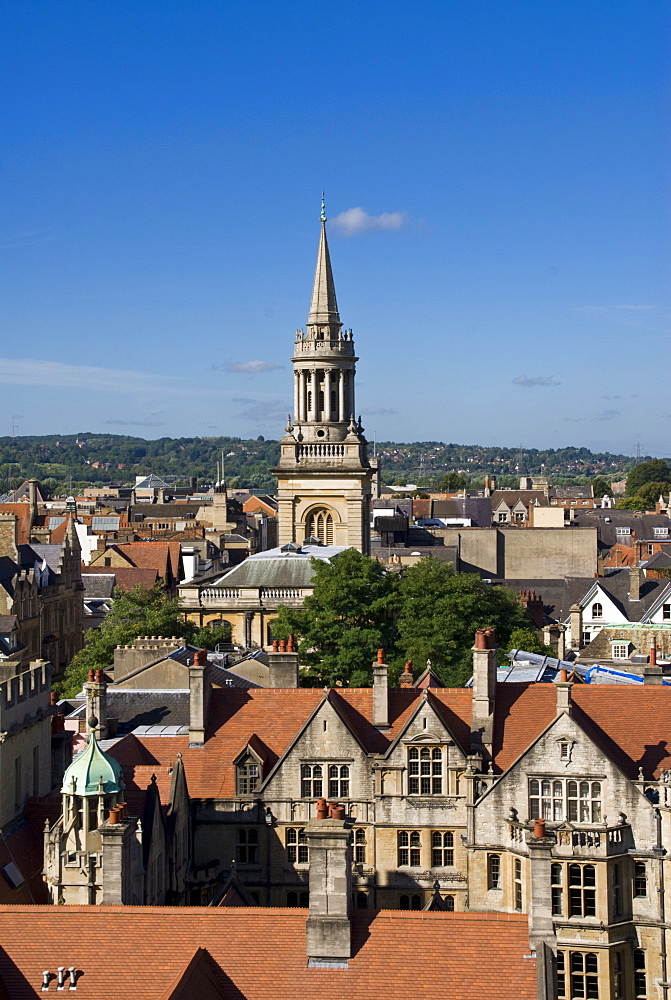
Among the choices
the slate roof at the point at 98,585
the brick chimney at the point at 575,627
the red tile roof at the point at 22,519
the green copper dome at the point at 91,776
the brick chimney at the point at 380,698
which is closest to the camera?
the green copper dome at the point at 91,776

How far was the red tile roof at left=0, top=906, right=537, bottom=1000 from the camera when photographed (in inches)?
947

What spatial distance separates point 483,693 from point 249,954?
51.3 feet

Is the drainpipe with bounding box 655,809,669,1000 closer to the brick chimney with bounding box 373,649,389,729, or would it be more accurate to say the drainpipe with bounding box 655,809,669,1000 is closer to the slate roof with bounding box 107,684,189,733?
the brick chimney with bounding box 373,649,389,729

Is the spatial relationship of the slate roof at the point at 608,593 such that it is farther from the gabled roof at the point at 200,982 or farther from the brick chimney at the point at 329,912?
the gabled roof at the point at 200,982

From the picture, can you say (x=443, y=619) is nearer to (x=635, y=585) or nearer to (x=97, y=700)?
Result: (x=97, y=700)

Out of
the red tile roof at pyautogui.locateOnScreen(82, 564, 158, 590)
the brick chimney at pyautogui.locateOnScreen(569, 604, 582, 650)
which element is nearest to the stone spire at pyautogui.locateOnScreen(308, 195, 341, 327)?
the red tile roof at pyautogui.locateOnScreen(82, 564, 158, 590)

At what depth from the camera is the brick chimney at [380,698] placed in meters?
39.7

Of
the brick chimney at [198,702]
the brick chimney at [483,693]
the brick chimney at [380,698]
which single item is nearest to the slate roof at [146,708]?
the brick chimney at [198,702]

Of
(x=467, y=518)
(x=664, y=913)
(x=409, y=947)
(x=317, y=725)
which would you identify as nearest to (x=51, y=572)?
(x=317, y=725)

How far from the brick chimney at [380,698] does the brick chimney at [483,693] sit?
2.57 meters

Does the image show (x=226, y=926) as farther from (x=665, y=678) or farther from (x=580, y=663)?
(x=580, y=663)

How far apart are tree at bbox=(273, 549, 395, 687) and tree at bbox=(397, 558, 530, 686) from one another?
116cm

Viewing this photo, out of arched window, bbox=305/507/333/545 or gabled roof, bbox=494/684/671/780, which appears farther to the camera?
arched window, bbox=305/507/333/545

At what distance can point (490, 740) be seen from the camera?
38812 millimetres
